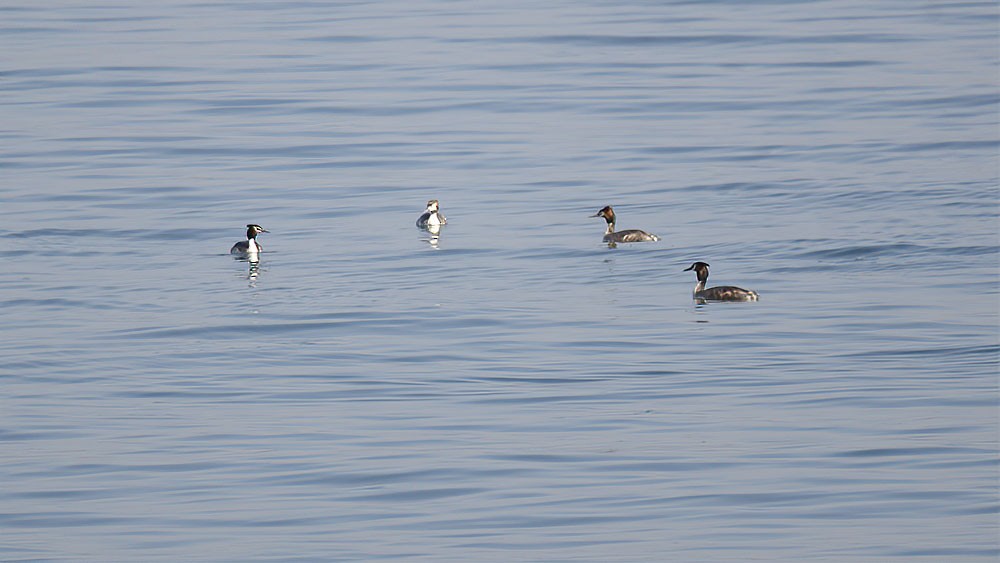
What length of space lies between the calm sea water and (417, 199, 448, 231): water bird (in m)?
0.36

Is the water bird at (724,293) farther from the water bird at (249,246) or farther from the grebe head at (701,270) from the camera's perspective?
the water bird at (249,246)

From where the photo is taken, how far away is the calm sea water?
991 cm

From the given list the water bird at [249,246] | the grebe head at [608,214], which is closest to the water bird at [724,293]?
the grebe head at [608,214]

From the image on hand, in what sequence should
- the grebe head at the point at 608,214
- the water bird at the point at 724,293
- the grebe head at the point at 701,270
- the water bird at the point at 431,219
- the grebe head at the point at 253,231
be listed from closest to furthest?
the water bird at the point at 724,293 < the grebe head at the point at 701,270 < the grebe head at the point at 253,231 < the grebe head at the point at 608,214 < the water bird at the point at 431,219

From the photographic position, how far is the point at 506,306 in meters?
16.8

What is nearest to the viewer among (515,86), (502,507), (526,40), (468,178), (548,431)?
(502,507)

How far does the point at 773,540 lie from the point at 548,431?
266cm

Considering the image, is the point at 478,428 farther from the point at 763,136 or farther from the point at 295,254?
the point at 763,136

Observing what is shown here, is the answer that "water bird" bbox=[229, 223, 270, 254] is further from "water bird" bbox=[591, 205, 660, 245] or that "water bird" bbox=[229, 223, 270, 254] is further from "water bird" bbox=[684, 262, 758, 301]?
"water bird" bbox=[684, 262, 758, 301]

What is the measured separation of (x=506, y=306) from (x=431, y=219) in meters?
5.42

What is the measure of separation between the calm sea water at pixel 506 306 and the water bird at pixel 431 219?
1.19 ft

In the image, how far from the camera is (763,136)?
2802cm

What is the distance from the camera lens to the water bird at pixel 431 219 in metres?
22.0

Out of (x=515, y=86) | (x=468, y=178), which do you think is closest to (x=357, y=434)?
(x=468, y=178)
